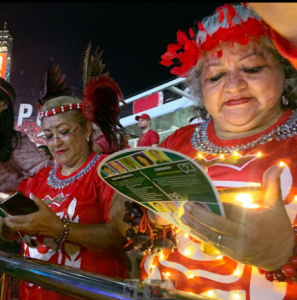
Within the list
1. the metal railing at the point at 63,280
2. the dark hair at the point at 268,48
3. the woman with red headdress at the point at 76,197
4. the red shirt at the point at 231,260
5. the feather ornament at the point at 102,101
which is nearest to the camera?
the metal railing at the point at 63,280

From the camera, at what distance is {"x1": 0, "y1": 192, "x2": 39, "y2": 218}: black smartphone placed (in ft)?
3.37

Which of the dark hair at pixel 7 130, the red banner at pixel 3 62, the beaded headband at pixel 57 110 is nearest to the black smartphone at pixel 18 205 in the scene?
the beaded headband at pixel 57 110

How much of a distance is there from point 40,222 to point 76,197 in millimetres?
192

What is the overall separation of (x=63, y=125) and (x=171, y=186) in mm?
925

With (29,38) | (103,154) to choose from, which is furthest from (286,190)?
(29,38)

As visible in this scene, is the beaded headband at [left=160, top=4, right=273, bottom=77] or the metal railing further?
the beaded headband at [left=160, top=4, right=273, bottom=77]

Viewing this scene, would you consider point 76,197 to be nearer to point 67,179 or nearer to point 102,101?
point 67,179

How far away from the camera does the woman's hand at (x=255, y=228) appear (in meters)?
0.55

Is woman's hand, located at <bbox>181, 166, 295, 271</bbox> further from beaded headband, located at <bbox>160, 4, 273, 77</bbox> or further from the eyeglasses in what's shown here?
the eyeglasses

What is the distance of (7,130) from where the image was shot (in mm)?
1790

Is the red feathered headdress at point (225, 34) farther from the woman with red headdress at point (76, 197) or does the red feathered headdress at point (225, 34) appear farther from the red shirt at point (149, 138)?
the woman with red headdress at point (76, 197)

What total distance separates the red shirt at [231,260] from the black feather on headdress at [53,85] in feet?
3.28

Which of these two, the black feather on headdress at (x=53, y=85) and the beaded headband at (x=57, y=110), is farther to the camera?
the black feather on headdress at (x=53, y=85)

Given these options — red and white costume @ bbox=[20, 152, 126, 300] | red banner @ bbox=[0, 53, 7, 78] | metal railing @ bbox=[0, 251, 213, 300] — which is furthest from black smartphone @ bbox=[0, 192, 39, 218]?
red banner @ bbox=[0, 53, 7, 78]
